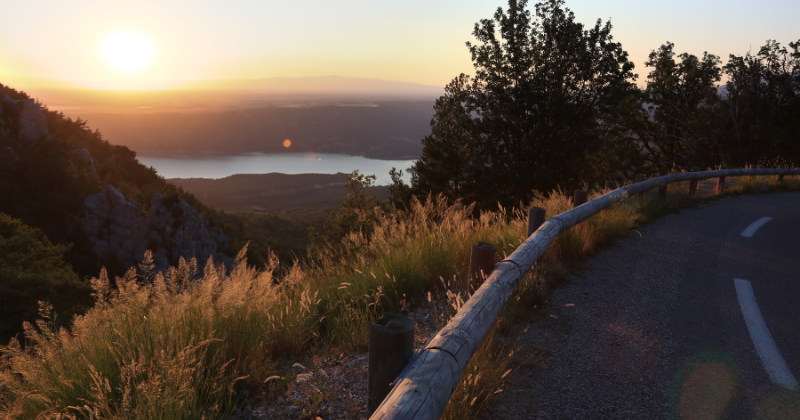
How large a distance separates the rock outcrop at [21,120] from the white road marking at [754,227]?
3587 cm

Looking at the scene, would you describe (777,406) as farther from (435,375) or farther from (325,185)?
(325,185)

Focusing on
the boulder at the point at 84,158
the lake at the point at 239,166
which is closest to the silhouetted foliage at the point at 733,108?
the boulder at the point at 84,158

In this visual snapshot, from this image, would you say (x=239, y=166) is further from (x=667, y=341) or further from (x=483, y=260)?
(x=667, y=341)

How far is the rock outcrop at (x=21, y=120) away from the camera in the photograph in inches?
1017

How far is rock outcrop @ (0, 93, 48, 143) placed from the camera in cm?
2584

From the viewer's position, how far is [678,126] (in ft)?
94.2

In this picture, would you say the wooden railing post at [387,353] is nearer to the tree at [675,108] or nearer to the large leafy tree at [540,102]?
the large leafy tree at [540,102]

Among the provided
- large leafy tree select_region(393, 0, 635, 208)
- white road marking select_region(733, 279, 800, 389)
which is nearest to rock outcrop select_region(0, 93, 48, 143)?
large leafy tree select_region(393, 0, 635, 208)

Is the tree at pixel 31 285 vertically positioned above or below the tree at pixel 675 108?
below

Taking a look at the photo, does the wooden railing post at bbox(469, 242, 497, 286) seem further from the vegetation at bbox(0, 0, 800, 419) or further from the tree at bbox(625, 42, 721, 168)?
the tree at bbox(625, 42, 721, 168)

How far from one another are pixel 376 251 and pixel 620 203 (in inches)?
223

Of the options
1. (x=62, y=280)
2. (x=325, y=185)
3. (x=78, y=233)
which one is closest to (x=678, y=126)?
(x=62, y=280)

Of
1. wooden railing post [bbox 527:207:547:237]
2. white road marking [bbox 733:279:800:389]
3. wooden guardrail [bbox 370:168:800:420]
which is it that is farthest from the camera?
wooden railing post [bbox 527:207:547:237]

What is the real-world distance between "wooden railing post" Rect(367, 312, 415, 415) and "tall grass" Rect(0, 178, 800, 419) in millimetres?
585
